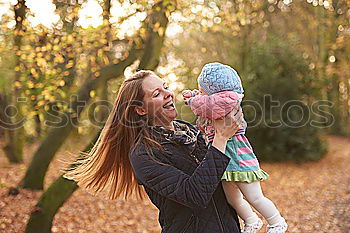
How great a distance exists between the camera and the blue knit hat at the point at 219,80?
7.11ft

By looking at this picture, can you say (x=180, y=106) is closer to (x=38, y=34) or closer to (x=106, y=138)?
(x=38, y=34)

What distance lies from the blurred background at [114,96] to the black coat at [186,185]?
1259 millimetres

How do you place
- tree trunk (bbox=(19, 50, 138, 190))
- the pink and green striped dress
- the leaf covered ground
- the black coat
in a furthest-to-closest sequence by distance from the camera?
the leaf covered ground
tree trunk (bbox=(19, 50, 138, 190))
the pink and green striped dress
the black coat

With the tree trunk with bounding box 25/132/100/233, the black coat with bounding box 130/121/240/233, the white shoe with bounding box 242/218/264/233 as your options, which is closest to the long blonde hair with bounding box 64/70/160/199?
the black coat with bounding box 130/121/240/233

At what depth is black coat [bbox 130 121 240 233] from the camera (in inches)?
71.3

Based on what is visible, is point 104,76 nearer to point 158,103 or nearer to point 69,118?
point 69,118

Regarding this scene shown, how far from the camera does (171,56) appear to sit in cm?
1789

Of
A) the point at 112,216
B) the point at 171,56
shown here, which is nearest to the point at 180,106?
the point at 171,56

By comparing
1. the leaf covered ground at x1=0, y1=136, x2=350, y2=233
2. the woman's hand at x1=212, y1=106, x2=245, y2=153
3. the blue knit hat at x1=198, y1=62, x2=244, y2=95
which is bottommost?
the leaf covered ground at x1=0, y1=136, x2=350, y2=233

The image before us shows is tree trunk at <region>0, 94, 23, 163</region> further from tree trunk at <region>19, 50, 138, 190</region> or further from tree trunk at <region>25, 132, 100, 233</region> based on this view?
tree trunk at <region>25, 132, 100, 233</region>

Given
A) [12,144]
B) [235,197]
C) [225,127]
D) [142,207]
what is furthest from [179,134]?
[12,144]

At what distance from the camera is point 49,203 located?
15.6ft

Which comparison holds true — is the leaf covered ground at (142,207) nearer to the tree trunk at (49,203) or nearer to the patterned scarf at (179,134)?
the tree trunk at (49,203)

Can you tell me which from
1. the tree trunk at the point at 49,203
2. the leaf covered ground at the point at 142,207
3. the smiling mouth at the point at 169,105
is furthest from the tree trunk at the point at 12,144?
the smiling mouth at the point at 169,105
